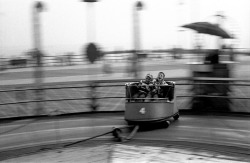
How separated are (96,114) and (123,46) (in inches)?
97.0

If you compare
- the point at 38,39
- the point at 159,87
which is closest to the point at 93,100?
the point at 38,39

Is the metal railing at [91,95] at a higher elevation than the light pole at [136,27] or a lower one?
lower

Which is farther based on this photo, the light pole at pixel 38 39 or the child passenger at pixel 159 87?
the light pole at pixel 38 39

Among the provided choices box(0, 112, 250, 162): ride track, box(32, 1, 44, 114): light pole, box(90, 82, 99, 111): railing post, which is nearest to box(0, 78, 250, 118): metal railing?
box(90, 82, 99, 111): railing post

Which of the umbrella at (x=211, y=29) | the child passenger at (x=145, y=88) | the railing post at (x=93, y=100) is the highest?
the umbrella at (x=211, y=29)

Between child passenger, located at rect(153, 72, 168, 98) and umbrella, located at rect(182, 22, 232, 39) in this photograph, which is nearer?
child passenger, located at rect(153, 72, 168, 98)

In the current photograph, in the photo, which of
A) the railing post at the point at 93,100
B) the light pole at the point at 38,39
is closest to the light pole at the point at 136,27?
the railing post at the point at 93,100

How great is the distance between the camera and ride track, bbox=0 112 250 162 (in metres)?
7.82

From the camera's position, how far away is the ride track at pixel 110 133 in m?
7.82

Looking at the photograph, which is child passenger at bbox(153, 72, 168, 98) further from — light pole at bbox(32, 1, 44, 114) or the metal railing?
light pole at bbox(32, 1, 44, 114)

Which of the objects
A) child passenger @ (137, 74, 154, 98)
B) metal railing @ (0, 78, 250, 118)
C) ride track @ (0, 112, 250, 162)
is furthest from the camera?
metal railing @ (0, 78, 250, 118)

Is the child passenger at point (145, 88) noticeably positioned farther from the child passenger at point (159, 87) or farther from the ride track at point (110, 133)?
the ride track at point (110, 133)

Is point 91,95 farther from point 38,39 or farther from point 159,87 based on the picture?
point 159,87

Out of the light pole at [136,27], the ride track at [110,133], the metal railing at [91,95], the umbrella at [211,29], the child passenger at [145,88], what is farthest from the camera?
the light pole at [136,27]
